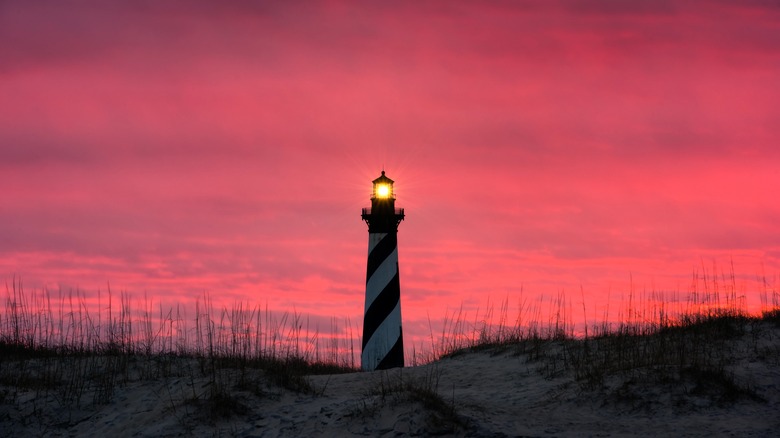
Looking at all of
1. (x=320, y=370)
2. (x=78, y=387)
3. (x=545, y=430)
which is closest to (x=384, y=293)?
(x=320, y=370)

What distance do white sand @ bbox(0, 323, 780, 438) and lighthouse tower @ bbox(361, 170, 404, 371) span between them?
8.64 m

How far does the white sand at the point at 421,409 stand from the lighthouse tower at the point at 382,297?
8643 millimetres

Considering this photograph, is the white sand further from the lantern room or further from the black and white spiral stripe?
the lantern room

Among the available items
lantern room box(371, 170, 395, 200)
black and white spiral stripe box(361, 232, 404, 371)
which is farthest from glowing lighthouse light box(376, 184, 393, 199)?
black and white spiral stripe box(361, 232, 404, 371)

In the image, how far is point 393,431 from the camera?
7906mm

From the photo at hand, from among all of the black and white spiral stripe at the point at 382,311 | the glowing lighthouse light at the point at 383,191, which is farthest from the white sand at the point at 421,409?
the glowing lighthouse light at the point at 383,191

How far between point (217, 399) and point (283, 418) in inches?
36.1

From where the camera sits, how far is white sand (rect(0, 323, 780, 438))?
812 centimetres

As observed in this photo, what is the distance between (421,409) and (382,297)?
11.5 m

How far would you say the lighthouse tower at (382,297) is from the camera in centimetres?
1956

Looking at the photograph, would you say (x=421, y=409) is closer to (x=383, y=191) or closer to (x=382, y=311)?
(x=382, y=311)

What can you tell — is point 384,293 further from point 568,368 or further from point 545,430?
point 545,430

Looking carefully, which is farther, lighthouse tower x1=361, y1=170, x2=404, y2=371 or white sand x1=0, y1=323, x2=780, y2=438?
lighthouse tower x1=361, y1=170, x2=404, y2=371

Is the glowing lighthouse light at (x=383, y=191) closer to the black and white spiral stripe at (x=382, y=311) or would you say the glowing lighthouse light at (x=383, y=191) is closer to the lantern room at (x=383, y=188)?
the lantern room at (x=383, y=188)
